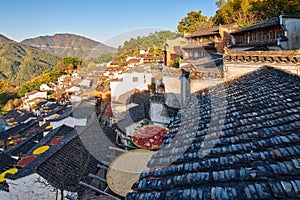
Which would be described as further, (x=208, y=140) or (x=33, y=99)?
(x=33, y=99)

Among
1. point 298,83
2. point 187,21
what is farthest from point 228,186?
point 187,21

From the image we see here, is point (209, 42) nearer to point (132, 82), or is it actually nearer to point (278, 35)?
point (132, 82)

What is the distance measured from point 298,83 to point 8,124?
35.8 metres

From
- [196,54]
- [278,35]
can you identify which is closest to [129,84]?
[196,54]

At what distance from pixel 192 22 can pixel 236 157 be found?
3508 cm

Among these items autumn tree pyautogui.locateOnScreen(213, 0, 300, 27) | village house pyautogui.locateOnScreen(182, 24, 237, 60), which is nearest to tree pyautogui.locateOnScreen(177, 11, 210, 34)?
autumn tree pyautogui.locateOnScreen(213, 0, 300, 27)

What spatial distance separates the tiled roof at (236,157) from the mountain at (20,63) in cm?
9709

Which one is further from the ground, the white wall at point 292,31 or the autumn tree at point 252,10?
the autumn tree at point 252,10

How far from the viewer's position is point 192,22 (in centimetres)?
3469

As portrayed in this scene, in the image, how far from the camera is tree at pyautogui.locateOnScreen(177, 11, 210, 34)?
1317 inches

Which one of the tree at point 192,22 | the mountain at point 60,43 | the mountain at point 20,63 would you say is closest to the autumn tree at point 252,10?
the tree at point 192,22

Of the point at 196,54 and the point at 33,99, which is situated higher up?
the point at 196,54

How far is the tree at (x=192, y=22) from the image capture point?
3345cm

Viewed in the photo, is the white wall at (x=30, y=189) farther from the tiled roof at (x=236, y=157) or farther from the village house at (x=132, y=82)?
the village house at (x=132, y=82)
